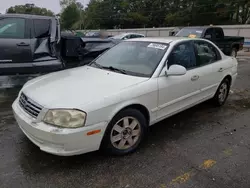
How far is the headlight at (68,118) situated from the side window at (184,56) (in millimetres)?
1697

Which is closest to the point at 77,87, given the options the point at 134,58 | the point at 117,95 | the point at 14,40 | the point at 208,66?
the point at 117,95

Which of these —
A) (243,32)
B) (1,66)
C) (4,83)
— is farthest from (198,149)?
(243,32)

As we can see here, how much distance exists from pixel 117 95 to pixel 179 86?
1242 millimetres

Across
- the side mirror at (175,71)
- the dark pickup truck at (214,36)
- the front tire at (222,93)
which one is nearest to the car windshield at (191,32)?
the dark pickup truck at (214,36)

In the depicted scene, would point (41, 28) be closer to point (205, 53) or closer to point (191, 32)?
point (205, 53)

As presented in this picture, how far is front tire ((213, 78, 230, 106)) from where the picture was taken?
4840 millimetres

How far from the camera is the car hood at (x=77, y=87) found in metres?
2.69

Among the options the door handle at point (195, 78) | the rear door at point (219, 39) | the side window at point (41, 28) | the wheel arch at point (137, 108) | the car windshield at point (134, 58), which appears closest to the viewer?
the wheel arch at point (137, 108)

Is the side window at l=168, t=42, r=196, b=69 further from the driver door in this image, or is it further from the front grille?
the front grille

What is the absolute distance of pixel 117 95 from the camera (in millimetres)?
2838

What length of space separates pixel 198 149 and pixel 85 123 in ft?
5.50

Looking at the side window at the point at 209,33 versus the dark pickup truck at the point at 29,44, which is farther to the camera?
the side window at the point at 209,33

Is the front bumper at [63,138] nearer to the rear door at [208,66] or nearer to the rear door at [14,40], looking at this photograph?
the rear door at [208,66]

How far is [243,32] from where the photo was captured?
68.9 feet
